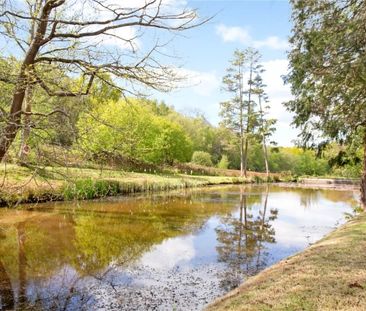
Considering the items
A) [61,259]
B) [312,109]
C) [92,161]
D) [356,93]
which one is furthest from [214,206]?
[92,161]

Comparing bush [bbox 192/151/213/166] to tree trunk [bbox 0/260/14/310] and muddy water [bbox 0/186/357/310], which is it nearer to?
muddy water [bbox 0/186/357/310]

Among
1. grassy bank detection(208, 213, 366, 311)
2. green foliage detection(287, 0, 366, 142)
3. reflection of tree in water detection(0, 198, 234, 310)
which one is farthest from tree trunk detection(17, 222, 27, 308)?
green foliage detection(287, 0, 366, 142)

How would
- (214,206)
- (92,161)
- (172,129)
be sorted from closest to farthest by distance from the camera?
A: (92,161), (214,206), (172,129)

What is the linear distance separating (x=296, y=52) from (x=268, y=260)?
808 cm

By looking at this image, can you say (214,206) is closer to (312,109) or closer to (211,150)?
(312,109)

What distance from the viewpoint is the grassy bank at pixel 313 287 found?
4.56 meters

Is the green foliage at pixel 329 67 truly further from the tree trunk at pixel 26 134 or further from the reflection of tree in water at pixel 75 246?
the tree trunk at pixel 26 134

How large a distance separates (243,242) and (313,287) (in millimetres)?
6666

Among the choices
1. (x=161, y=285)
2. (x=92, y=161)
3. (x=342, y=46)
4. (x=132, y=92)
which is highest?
(x=342, y=46)

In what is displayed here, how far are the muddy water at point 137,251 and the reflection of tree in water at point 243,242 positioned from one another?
3 cm

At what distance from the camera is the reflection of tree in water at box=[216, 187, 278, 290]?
836 centimetres

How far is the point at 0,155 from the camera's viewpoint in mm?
4090

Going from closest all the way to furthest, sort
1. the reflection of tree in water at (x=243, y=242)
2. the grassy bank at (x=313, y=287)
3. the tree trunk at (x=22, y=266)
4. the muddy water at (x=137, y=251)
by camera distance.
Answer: the grassy bank at (x=313, y=287)
the tree trunk at (x=22, y=266)
the muddy water at (x=137, y=251)
the reflection of tree in water at (x=243, y=242)

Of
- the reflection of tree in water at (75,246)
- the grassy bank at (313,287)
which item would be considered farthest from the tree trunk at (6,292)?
the grassy bank at (313,287)
